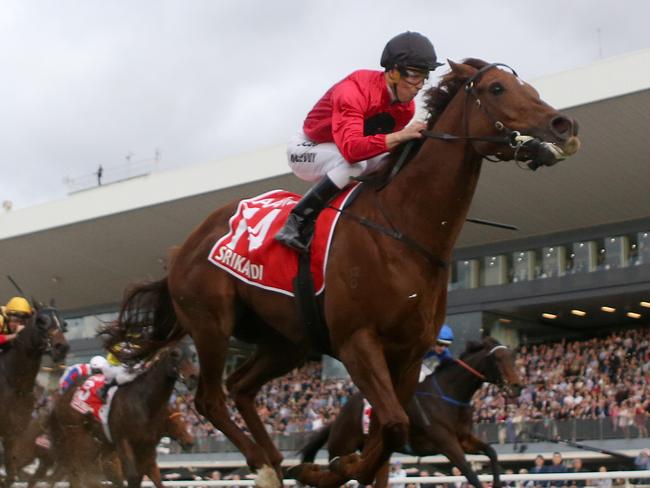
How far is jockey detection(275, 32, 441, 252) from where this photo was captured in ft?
15.8

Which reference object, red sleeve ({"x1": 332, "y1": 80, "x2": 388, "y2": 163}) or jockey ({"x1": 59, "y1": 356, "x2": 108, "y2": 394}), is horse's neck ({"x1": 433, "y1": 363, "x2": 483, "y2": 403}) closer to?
jockey ({"x1": 59, "y1": 356, "x2": 108, "y2": 394})

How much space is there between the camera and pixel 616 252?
23031 mm

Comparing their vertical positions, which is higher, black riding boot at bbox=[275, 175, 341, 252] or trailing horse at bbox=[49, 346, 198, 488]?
black riding boot at bbox=[275, 175, 341, 252]

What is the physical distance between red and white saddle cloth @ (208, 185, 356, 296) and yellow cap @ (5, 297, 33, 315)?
16.0ft

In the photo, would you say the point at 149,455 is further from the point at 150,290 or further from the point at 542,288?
the point at 542,288

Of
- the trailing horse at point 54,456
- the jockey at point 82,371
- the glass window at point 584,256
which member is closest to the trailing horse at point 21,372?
the trailing horse at point 54,456

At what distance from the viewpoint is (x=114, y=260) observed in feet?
103

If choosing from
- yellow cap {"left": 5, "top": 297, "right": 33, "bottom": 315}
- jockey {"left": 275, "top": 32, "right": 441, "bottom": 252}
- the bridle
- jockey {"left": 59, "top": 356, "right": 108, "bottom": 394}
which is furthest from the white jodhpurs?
jockey {"left": 59, "top": 356, "right": 108, "bottom": 394}

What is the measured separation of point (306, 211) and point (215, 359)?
3.36 ft

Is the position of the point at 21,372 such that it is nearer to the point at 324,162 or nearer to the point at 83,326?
the point at 324,162

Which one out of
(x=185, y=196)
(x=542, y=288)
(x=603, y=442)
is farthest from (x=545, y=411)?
(x=185, y=196)

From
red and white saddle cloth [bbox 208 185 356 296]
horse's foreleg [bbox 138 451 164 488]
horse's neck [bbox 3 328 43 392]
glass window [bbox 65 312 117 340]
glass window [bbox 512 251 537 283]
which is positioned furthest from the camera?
glass window [bbox 65 312 117 340]

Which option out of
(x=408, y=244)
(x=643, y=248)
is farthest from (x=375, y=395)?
(x=643, y=248)

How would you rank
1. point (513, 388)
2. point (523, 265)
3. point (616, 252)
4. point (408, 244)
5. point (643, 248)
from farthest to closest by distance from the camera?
point (523, 265) → point (616, 252) → point (643, 248) → point (513, 388) → point (408, 244)
